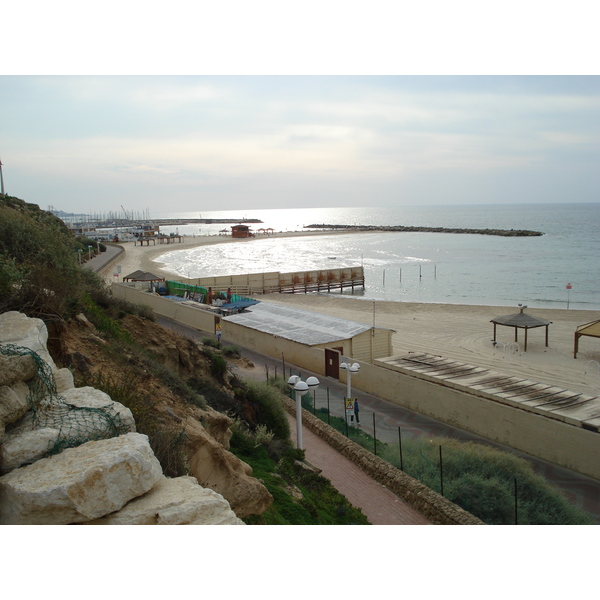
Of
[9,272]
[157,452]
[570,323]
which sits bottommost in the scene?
[570,323]

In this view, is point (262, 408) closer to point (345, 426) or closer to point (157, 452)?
point (345, 426)

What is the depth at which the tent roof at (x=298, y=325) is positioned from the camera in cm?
1916

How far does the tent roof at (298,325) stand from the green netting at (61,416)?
14.0 meters

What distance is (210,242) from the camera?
370 ft

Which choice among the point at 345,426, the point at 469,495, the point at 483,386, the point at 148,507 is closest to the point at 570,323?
the point at 483,386

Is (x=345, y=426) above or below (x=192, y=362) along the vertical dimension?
below

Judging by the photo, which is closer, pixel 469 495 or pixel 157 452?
pixel 157 452

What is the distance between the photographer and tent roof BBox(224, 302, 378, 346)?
19.2 metres

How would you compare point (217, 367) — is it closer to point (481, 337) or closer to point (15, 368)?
point (15, 368)

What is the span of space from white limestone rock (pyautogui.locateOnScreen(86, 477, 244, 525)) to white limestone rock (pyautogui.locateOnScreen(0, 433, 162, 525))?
7 centimetres

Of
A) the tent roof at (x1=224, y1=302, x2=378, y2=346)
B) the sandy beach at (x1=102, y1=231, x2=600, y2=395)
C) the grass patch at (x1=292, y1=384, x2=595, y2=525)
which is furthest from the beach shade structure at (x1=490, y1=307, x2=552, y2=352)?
the grass patch at (x1=292, y1=384, x2=595, y2=525)

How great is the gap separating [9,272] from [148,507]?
163 inches

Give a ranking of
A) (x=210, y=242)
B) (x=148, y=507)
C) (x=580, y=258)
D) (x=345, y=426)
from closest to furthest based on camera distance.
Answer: (x=148, y=507) → (x=345, y=426) → (x=580, y=258) → (x=210, y=242)

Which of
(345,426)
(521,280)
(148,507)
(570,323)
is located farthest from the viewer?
(521,280)
